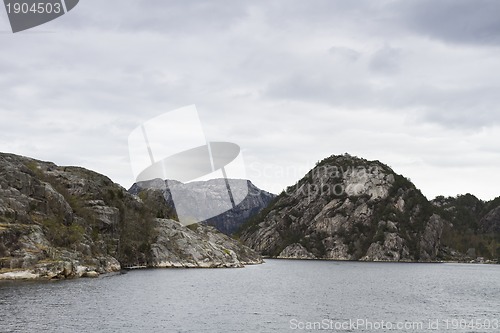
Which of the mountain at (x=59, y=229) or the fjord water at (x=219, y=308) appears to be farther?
the mountain at (x=59, y=229)

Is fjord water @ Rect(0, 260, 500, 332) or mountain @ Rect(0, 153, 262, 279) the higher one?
mountain @ Rect(0, 153, 262, 279)

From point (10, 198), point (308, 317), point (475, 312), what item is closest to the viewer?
point (308, 317)

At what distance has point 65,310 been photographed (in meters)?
73.1

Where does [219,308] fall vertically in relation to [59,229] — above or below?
below

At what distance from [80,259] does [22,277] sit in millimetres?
25397

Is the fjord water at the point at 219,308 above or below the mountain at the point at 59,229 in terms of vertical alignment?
below

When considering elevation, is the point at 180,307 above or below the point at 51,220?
below

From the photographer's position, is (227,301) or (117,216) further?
(117,216)

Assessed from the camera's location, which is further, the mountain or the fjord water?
the mountain

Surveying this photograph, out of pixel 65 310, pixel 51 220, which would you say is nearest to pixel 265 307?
pixel 65 310

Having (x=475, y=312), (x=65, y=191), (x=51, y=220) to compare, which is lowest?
(x=475, y=312)

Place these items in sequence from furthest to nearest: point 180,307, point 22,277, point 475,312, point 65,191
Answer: point 65,191 < point 22,277 < point 475,312 < point 180,307

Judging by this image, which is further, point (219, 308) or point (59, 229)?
point (59, 229)

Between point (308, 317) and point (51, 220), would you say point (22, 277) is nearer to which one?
point (51, 220)
